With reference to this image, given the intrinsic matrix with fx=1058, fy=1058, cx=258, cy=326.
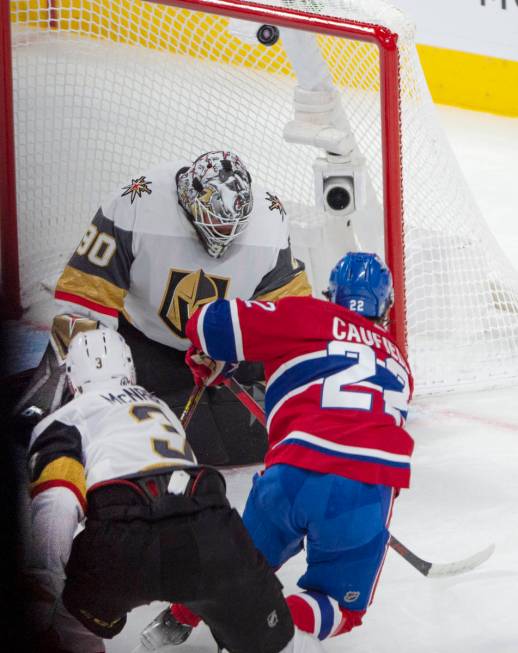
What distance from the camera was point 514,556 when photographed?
2.26m

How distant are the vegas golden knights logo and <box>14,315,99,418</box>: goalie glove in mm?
283

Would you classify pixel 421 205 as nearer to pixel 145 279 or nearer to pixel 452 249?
pixel 452 249

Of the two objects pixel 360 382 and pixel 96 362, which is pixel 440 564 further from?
pixel 96 362

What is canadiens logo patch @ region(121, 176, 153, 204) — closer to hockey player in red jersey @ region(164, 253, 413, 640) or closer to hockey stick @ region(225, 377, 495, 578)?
hockey stick @ region(225, 377, 495, 578)

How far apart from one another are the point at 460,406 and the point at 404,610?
1.27 metres

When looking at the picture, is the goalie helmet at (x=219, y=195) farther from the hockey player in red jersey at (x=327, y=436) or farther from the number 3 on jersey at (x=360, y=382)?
the number 3 on jersey at (x=360, y=382)

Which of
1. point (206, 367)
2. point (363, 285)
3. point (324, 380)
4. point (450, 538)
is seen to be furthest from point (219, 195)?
point (450, 538)

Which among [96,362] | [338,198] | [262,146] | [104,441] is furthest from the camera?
[262,146]

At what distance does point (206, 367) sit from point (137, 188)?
26.3 inches

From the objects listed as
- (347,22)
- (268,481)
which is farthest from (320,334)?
(347,22)

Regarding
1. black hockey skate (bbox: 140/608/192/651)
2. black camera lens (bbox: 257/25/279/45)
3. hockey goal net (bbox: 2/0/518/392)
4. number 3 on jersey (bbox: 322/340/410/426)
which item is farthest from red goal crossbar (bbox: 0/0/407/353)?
black hockey skate (bbox: 140/608/192/651)

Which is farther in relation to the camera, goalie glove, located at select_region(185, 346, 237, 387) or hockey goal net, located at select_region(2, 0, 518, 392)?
hockey goal net, located at select_region(2, 0, 518, 392)

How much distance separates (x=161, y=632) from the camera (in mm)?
1789

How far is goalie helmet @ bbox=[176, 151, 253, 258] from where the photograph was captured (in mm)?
2389
